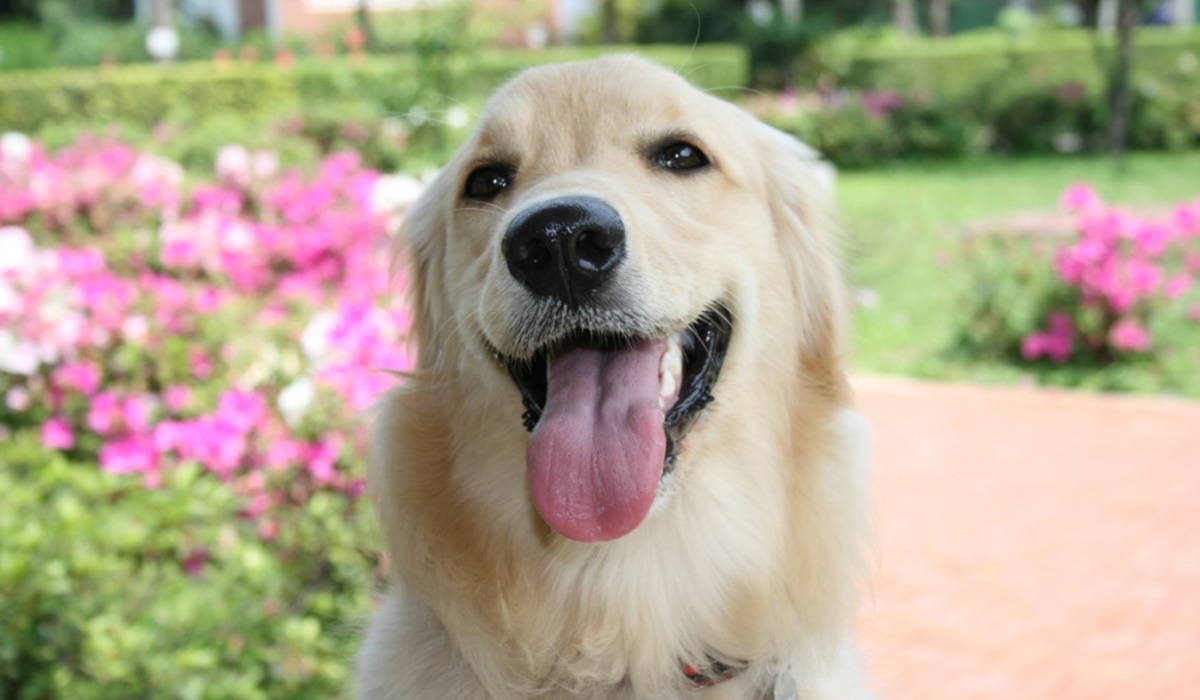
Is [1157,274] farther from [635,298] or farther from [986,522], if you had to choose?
[635,298]

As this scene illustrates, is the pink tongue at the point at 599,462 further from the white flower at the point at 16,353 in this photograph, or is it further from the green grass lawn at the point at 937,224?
the green grass lawn at the point at 937,224

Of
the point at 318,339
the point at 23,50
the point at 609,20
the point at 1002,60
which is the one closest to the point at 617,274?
the point at 318,339

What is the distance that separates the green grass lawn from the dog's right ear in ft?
10.7

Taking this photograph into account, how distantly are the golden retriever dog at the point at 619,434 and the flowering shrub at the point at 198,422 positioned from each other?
0.45m

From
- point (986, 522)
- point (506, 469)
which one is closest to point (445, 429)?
point (506, 469)

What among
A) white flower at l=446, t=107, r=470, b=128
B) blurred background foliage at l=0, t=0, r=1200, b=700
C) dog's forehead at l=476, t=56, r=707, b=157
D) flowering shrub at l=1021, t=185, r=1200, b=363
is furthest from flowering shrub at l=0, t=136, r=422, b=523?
flowering shrub at l=1021, t=185, r=1200, b=363

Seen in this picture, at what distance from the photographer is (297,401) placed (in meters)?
3.79

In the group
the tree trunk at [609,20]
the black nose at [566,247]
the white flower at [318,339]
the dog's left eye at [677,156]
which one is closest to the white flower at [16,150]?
the white flower at [318,339]

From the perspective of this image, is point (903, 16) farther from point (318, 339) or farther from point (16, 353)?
point (318, 339)

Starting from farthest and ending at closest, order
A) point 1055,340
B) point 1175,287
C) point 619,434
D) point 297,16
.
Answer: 1. point 297,16
2. point 1055,340
3. point 1175,287
4. point 619,434

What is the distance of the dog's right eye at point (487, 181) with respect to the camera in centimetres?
261

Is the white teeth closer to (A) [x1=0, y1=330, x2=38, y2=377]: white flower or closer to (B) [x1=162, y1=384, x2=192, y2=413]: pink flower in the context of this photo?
(B) [x1=162, y1=384, x2=192, y2=413]: pink flower

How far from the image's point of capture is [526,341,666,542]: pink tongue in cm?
224

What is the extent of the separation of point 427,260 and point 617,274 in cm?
88
